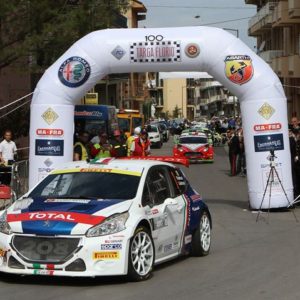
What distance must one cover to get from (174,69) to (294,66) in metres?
29.5

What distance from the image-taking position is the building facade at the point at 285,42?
4507 cm

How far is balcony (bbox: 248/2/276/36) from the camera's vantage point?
5497 centimetres

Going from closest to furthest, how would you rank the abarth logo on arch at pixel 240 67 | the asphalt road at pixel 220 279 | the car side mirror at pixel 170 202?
the asphalt road at pixel 220 279 → the car side mirror at pixel 170 202 → the abarth logo on arch at pixel 240 67

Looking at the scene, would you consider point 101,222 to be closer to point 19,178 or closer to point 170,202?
point 170,202

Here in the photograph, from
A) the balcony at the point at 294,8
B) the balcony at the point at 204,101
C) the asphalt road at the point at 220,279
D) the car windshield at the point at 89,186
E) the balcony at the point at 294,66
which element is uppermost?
the balcony at the point at 204,101

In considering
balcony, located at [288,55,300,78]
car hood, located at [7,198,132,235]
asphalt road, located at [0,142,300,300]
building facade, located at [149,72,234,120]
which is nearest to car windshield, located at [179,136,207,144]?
balcony, located at [288,55,300,78]

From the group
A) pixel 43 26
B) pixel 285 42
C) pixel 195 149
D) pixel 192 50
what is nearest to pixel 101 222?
pixel 192 50

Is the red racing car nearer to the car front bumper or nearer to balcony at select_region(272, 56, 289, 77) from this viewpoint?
balcony at select_region(272, 56, 289, 77)

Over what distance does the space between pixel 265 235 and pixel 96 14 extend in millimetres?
11640

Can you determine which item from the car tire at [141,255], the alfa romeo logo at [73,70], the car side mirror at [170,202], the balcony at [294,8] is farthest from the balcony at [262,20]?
the car tire at [141,255]

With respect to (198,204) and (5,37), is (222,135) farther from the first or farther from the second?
(198,204)

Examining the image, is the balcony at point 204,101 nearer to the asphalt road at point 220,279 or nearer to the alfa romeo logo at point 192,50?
the alfa romeo logo at point 192,50

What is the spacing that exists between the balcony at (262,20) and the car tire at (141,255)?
154ft

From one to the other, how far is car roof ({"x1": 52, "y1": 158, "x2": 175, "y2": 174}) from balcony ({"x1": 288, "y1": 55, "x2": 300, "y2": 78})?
3509 cm
